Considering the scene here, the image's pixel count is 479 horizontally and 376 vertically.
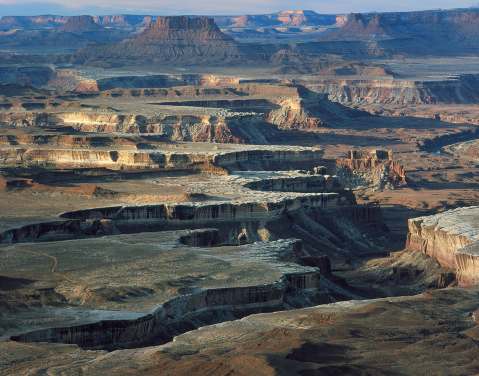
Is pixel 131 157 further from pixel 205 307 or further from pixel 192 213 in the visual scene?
pixel 205 307

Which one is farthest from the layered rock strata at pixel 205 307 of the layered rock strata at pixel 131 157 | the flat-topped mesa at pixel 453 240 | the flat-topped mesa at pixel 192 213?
A: the layered rock strata at pixel 131 157

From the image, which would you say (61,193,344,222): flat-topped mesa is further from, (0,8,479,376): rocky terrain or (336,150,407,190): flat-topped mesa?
(336,150,407,190): flat-topped mesa

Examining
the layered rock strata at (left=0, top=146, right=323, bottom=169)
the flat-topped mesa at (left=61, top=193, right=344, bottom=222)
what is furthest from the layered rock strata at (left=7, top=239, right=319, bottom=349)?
the layered rock strata at (left=0, top=146, right=323, bottom=169)

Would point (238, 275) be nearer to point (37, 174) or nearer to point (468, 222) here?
point (468, 222)

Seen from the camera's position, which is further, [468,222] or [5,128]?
[5,128]

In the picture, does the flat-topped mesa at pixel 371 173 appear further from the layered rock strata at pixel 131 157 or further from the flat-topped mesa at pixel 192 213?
the flat-topped mesa at pixel 192 213

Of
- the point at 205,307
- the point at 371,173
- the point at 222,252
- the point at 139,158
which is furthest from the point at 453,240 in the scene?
the point at 371,173

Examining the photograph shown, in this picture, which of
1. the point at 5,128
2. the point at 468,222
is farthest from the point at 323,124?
the point at 468,222
